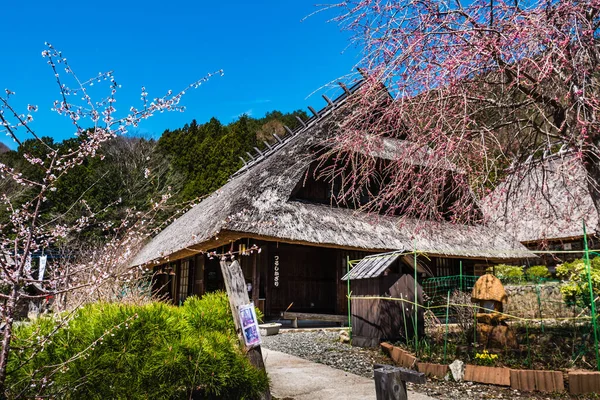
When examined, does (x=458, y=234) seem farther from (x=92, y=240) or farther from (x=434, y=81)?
(x=92, y=240)

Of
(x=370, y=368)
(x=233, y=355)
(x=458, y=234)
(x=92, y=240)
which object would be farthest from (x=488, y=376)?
(x=92, y=240)

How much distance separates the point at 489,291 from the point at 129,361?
450 centimetres

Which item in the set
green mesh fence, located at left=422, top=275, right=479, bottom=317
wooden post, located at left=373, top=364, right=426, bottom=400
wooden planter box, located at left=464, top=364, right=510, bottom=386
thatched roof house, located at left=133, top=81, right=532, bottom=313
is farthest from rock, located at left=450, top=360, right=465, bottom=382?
green mesh fence, located at left=422, top=275, right=479, bottom=317

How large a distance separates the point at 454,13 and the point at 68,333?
4406mm

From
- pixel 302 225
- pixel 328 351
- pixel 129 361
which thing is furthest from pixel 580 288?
pixel 302 225

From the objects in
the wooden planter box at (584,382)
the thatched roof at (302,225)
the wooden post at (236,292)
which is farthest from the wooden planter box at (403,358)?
the thatched roof at (302,225)

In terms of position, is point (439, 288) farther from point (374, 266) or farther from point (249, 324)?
point (249, 324)

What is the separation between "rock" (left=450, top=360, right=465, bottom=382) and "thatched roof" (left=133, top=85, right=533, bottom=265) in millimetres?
4688

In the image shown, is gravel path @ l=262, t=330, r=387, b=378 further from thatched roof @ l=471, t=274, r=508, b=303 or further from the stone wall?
the stone wall

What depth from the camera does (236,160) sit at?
2636cm

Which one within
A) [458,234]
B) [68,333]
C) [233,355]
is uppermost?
[458,234]

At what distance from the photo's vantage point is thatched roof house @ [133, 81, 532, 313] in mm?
10078

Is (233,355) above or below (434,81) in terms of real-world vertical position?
below

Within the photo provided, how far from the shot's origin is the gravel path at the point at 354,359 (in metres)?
4.04
